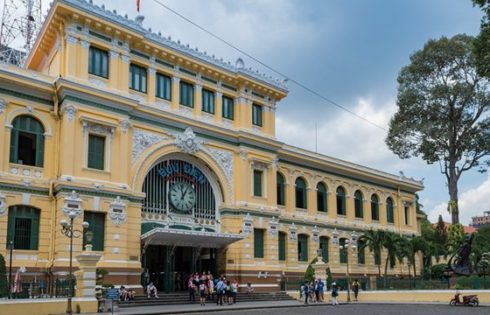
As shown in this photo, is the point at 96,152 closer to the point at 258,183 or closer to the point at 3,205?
the point at 3,205

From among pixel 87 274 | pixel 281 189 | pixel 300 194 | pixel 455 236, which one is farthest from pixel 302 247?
pixel 87 274

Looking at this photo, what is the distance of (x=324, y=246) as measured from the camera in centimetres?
4297

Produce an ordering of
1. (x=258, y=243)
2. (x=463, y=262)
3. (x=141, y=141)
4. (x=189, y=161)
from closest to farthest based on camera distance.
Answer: (x=141, y=141) < (x=189, y=161) < (x=463, y=262) < (x=258, y=243)

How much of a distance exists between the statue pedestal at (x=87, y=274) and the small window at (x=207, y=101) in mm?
13816

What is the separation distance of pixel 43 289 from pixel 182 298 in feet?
24.6

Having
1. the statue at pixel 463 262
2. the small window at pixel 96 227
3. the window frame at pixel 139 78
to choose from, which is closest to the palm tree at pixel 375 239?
the statue at pixel 463 262

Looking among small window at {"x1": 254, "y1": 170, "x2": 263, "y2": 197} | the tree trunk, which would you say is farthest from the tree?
small window at {"x1": 254, "y1": 170, "x2": 263, "y2": 197}

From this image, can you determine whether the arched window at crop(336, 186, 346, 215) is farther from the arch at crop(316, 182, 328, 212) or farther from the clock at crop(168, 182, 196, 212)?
the clock at crop(168, 182, 196, 212)

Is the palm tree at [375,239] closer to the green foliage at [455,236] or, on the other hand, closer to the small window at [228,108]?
the green foliage at [455,236]

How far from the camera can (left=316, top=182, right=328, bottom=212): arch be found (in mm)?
43781

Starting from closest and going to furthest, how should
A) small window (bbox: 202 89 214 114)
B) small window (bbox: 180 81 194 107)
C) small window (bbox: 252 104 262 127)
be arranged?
small window (bbox: 180 81 194 107) → small window (bbox: 202 89 214 114) → small window (bbox: 252 104 262 127)

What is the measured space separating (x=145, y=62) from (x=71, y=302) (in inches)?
571

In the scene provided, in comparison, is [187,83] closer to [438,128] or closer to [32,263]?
[32,263]

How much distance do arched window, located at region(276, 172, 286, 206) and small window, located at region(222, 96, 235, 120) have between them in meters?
6.70
